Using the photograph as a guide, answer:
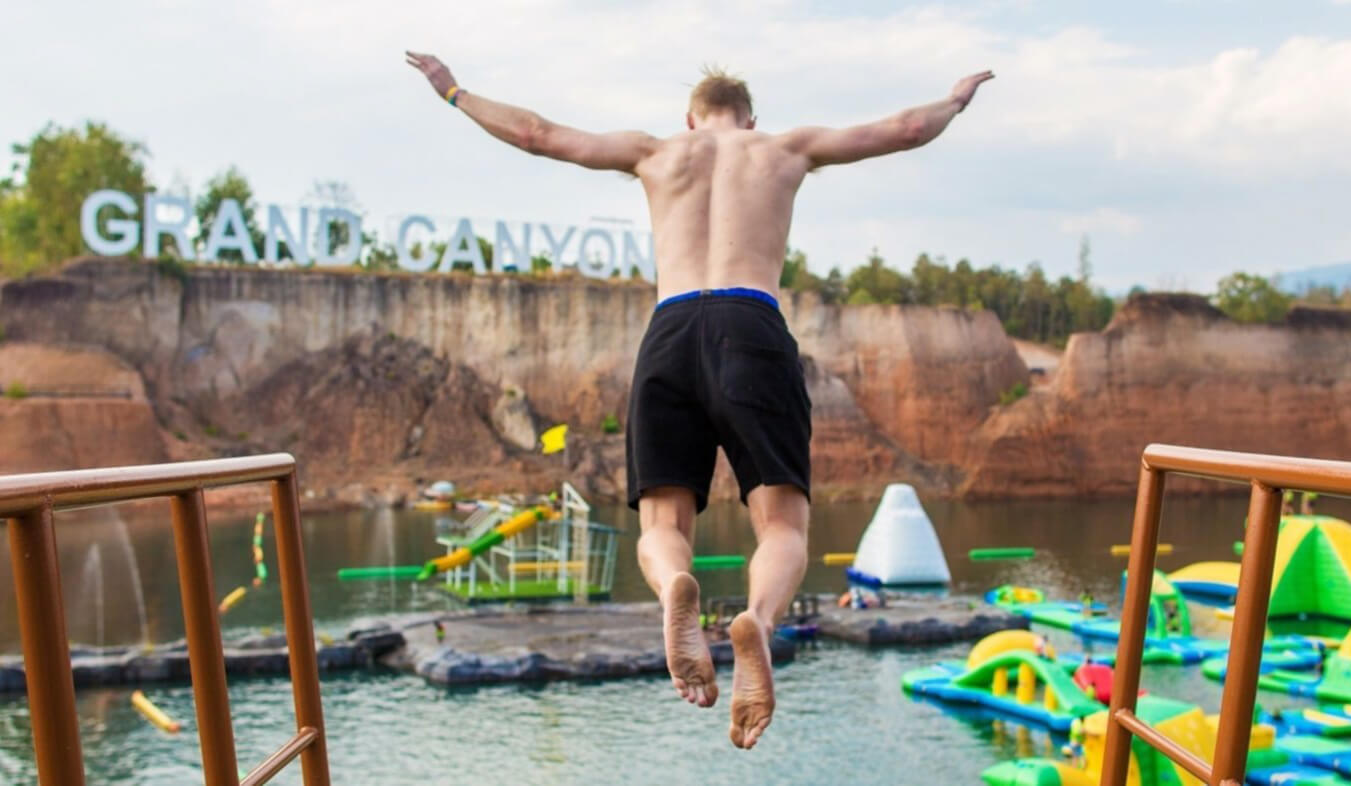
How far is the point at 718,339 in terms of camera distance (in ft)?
12.9

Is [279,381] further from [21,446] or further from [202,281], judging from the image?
[21,446]

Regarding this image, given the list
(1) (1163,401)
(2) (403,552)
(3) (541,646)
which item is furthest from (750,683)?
(1) (1163,401)

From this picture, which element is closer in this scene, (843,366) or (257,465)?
(257,465)

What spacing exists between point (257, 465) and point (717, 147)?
2036 mm

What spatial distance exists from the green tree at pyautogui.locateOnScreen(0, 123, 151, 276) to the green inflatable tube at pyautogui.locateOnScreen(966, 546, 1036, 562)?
3439 cm

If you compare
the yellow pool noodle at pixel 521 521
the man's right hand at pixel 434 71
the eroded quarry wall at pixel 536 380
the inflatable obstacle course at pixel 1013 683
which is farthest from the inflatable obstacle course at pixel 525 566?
the man's right hand at pixel 434 71

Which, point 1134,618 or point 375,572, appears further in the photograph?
point 375,572

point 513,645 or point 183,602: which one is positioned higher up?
point 183,602

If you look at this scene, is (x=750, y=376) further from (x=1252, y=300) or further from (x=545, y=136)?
(x=1252, y=300)

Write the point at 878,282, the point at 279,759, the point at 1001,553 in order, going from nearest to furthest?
the point at 279,759 → the point at 1001,553 → the point at 878,282

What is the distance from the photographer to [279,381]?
164ft

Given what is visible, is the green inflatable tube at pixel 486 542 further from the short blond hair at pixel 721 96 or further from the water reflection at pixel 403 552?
the short blond hair at pixel 721 96

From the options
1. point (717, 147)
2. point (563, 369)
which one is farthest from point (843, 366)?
point (717, 147)

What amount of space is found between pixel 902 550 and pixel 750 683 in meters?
28.9
